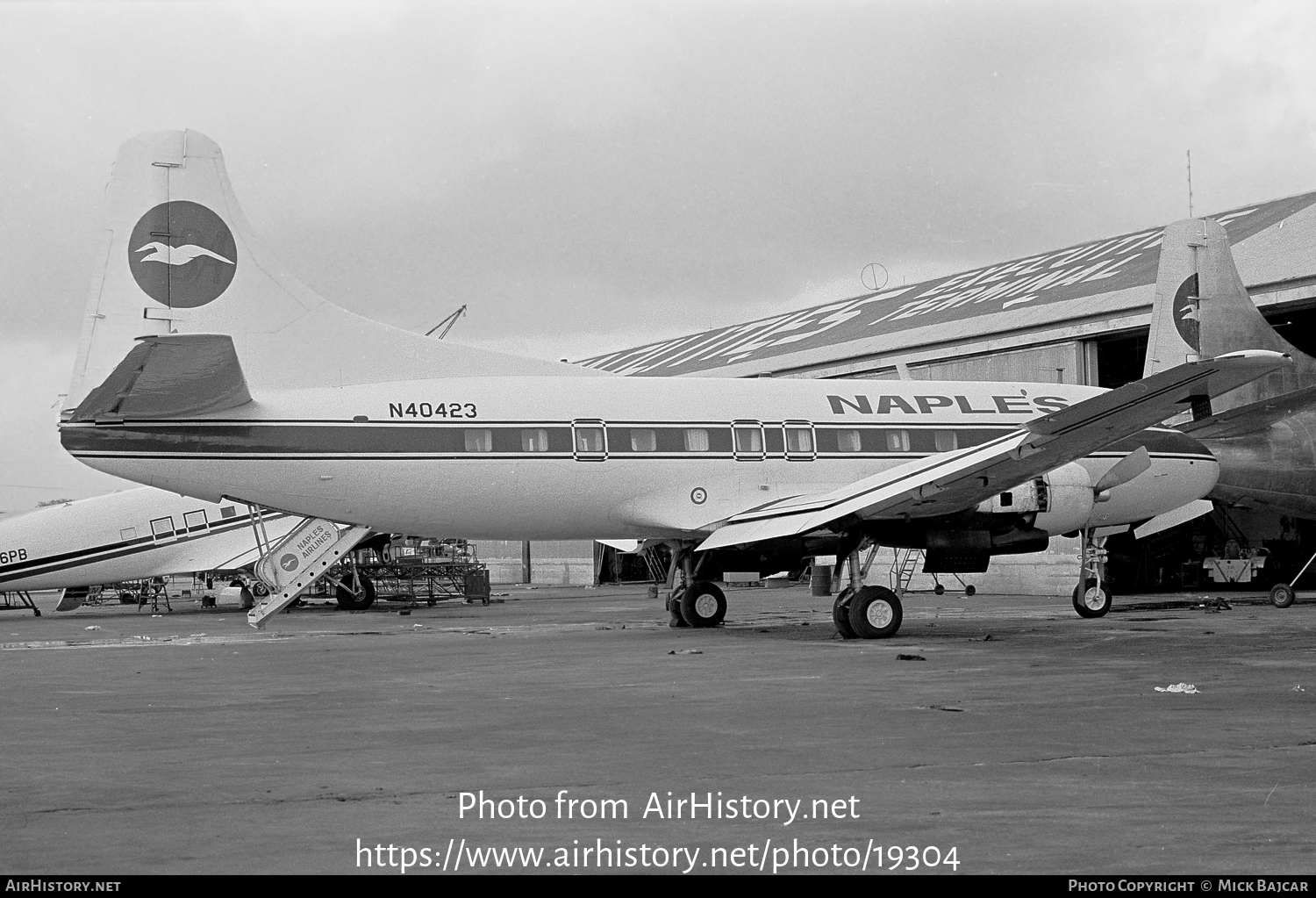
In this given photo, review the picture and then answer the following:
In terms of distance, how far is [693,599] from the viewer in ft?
71.7

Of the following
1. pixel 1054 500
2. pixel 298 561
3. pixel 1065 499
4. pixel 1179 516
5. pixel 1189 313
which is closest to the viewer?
pixel 1054 500

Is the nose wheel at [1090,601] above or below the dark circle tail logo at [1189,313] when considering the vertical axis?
below

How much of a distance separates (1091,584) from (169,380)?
51.2 ft

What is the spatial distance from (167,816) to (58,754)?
2701 mm

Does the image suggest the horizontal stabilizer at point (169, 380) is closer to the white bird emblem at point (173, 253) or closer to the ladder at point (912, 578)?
the white bird emblem at point (173, 253)

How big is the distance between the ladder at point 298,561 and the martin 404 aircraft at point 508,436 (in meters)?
0.04

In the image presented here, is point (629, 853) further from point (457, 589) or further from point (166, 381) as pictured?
point (457, 589)

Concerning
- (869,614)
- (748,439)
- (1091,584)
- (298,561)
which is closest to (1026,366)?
(1091,584)

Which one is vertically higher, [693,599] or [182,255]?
[182,255]

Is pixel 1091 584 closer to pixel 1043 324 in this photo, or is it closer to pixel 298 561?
pixel 1043 324

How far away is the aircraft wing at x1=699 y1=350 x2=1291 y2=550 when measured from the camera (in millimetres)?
15547

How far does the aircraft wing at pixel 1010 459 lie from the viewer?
51.0 feet

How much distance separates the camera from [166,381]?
17.2 metres

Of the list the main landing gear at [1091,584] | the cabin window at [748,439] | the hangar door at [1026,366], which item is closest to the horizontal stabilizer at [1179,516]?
the main landing gear at [1091,584]
